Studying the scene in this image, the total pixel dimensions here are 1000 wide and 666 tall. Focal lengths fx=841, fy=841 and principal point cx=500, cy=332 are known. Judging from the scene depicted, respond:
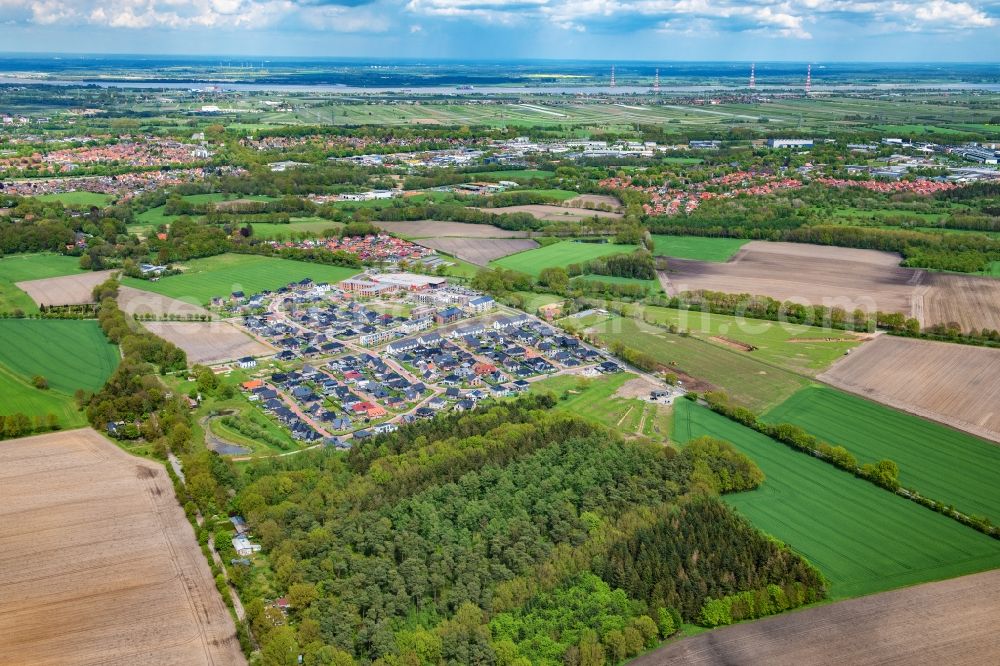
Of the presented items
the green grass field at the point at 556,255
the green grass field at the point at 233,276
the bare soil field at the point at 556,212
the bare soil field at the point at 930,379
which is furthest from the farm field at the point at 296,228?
the bare soil field at the point at 930,379

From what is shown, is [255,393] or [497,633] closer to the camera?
[497,633]

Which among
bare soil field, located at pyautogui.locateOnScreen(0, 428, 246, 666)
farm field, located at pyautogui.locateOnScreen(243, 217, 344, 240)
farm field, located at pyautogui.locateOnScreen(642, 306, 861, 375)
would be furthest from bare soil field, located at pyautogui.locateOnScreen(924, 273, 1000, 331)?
Result: farm field, located at pyautogui.locateOnScreen(243, 217, 344, 240)

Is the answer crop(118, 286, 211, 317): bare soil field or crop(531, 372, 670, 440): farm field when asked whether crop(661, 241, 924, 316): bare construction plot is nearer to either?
crop(531, 372, 670, 440): farm field

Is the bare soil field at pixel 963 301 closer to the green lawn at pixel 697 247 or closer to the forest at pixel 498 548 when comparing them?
the green lawn at pixel 697 247

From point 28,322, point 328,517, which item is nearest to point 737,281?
point 328,517

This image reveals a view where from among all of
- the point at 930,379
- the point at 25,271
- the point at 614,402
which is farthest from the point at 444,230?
the point at 930,379

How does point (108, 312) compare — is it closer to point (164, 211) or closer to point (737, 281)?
point (164, 211)
